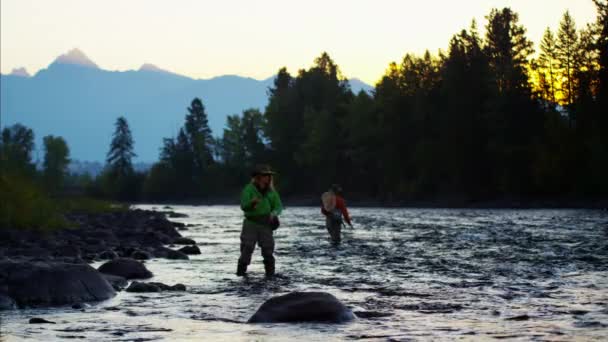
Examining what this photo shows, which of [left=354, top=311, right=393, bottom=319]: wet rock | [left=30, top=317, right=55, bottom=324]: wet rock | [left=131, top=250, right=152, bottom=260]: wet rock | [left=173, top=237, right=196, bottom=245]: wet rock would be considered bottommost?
[left=354, top=311, right=393, bottom=319]: wet rock

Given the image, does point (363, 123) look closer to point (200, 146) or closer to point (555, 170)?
point (555, 170)

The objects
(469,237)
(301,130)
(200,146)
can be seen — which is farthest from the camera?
(200,146)

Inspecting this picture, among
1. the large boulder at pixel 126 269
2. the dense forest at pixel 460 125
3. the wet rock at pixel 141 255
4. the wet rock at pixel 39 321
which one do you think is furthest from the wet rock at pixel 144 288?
the dense forest at pixel 460 125

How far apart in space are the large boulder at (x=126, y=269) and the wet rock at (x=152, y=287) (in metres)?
2.20

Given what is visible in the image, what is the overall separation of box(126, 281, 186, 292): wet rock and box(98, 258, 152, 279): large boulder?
2198 mm

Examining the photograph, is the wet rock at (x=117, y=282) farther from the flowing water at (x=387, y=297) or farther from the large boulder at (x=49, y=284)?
the large boulder at (x=49, y=284)

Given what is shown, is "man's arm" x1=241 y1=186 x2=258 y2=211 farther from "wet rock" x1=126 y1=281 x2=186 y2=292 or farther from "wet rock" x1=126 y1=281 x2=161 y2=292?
"wet rock" x1=126 y1=281 x2=161 y2=292

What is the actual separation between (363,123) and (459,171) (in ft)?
58.3

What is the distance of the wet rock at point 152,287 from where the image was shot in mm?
14266

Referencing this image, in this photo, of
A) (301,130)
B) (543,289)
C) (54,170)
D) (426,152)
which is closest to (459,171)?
(426,152)

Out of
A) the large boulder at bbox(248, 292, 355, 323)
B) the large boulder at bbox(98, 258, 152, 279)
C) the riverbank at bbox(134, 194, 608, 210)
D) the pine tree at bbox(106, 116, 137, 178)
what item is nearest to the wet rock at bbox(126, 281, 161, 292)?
the large boulder at bbox(98, 258, 152, 279)

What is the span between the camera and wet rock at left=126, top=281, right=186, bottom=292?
1427 centimetres

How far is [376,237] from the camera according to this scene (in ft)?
96.8

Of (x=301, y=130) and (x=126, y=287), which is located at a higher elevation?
(x=301, y=130)
